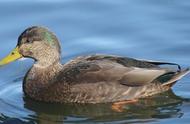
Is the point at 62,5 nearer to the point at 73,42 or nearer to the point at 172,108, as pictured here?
the point at 73,42

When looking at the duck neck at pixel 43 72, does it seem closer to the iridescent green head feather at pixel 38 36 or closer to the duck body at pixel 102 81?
the duck body at pixel 102 81

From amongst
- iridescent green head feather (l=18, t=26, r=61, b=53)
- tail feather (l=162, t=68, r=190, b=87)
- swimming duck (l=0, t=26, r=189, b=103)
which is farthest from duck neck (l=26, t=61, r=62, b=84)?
tail feather (l=162, t=68, r=190, b=87)

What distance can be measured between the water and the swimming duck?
0.42 ft

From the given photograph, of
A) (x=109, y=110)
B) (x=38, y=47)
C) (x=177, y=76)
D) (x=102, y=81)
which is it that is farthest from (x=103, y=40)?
(x=109, y=110)

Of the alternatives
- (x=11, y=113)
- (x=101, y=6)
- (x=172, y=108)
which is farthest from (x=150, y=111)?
(x=101, y=6)

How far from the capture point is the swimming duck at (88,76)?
8492 millimetres

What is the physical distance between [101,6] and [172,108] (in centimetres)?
322

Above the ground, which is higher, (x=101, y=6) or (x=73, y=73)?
(x=101, y=6)

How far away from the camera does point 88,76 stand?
8.47m

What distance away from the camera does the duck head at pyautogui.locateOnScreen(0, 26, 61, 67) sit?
344 inches

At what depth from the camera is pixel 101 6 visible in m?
11.0

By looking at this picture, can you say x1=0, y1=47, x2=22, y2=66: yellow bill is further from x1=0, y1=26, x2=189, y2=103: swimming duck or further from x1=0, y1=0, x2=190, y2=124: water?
x1=0, y1=0, x2=190, y2=124: water

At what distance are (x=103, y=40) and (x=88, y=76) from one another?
65.8 inches

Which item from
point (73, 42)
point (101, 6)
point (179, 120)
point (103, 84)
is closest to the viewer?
point (179, 120)
